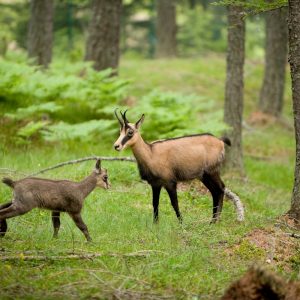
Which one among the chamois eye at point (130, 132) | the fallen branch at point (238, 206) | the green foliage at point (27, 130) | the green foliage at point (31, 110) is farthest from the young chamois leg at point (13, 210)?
the green foliage at point (31, 110)

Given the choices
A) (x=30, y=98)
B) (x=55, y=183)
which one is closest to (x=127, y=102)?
(x=30, y=98)

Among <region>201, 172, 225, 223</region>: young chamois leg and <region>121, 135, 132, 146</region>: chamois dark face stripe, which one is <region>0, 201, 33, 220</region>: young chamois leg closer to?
<region>121, 135, 132, 146</region>: chamois dark face stripe

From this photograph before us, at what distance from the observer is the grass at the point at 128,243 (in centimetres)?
676

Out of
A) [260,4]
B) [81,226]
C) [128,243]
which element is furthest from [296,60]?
[81,226]

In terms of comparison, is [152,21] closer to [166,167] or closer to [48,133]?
[48,133]

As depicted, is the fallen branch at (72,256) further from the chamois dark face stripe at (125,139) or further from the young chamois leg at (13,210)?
the chamois dark face stripe at (125,139)

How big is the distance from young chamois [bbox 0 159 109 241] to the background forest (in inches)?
10.7

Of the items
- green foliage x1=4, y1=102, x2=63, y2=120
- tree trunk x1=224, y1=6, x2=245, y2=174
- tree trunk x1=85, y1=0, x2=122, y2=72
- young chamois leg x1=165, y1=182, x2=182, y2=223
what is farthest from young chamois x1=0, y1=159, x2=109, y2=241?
tree trunk x1=85, y1=0, x2=122, y2=72

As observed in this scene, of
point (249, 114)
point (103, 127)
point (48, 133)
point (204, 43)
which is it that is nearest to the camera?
point (48, 133)

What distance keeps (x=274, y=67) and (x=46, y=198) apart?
16.2m

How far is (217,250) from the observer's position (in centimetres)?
832

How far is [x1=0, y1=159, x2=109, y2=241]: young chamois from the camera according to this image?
7918 millimetres

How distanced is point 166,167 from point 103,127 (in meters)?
5.01

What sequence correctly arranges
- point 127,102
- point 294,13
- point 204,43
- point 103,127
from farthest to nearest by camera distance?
point 204,43 < point 127,102 < point 103,127 < point 294,13
